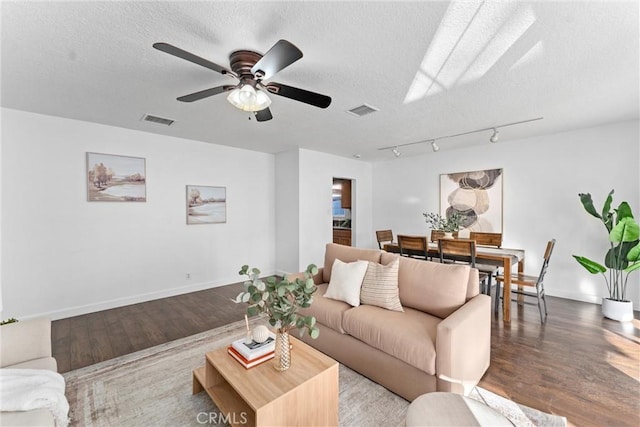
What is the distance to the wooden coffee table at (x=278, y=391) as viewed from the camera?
1351 mm

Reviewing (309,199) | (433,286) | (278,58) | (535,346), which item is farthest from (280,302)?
(309,199)

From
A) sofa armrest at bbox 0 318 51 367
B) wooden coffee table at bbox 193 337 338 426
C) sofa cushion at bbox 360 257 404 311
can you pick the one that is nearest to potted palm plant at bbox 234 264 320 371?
wooden coffee table at bbox 193 337 338 426

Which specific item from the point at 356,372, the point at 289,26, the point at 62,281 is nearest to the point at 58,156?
the point at 62,281

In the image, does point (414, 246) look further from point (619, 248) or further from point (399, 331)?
point (619, 248)

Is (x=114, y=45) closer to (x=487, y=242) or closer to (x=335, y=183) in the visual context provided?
(x=487, y=242)

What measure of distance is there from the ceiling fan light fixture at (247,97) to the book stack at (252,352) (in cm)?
178

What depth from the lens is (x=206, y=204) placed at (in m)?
4.63

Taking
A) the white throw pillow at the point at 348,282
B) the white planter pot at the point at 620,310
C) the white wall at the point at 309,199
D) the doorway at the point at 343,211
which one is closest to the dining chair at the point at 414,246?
the white throw pillow at the point at 348,282

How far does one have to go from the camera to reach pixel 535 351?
2508 millimetres

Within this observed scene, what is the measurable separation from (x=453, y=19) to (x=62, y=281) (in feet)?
16.2

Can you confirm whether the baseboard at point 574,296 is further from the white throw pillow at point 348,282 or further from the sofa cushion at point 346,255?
the white throw pillow at point 348,282

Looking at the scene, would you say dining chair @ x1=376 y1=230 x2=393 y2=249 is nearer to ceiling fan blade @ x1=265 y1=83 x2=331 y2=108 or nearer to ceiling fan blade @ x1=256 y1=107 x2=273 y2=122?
ceiling fan blade @ x1=256 y1=107 x2=273 y2=122

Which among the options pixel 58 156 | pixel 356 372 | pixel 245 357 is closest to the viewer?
pixel 245 357

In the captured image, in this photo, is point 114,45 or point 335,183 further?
point 335,183
